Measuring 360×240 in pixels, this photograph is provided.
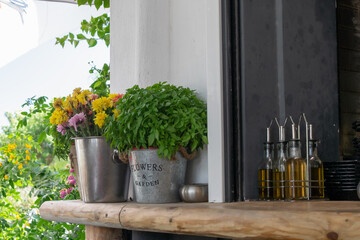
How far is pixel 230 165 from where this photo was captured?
1766 millimetres

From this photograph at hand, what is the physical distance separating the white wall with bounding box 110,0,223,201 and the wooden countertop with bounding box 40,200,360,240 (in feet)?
0.95

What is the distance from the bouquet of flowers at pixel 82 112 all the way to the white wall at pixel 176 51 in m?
0.19

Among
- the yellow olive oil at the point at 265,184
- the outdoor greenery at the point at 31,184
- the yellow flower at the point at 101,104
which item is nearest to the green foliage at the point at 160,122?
the yellow flower at the point at 101,104

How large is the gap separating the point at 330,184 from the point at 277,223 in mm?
702

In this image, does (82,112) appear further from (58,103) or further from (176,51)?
(176,51)

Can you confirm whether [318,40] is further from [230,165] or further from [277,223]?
[277,223]

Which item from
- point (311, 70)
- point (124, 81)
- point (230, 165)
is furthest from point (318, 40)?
point (124, 81)

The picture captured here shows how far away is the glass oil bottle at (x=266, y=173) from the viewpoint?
5.72ft

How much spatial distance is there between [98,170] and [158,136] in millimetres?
310

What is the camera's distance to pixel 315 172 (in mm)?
1749

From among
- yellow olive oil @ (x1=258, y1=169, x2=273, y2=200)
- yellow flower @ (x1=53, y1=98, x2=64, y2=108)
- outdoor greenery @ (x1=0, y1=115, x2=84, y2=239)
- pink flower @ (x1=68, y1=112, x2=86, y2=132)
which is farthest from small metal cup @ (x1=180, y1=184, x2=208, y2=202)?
outdoor greenery @ (x1=0, y1=115, x2=84, y2=239)

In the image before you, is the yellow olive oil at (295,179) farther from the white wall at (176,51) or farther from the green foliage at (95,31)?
the green foliage at (95,31)

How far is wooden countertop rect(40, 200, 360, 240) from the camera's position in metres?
1.10

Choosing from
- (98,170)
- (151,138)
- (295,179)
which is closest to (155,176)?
(151,138)
